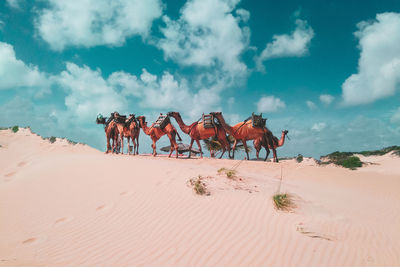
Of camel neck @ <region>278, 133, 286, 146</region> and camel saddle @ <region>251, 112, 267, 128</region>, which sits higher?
camel saddle @ <region>251, 112, 267, 128</region>

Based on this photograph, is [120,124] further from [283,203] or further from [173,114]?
[283,203]

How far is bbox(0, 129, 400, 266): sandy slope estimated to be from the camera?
3500 millimetres

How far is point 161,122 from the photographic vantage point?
1507cm

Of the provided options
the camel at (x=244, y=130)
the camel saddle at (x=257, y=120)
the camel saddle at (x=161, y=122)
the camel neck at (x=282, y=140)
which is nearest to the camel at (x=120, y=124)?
the camel saddle at (x=161, y=122)

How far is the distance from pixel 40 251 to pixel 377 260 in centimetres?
553

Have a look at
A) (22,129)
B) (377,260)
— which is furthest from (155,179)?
(22,129)

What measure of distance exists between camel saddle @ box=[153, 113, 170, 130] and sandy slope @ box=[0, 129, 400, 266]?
7.13 meters

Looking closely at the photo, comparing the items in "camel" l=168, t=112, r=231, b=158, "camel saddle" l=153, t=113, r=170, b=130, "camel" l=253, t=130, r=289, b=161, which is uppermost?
"camel saddle" l=153, t=113, r=170, b=130

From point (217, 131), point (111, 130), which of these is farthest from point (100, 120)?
point (217, 131)

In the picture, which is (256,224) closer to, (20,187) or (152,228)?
(152,228)

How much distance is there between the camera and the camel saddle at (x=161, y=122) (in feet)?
49.4

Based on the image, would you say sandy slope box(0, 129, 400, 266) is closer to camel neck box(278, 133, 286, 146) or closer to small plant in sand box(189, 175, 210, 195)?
small plant in sand box(189, 175, 210, 195)

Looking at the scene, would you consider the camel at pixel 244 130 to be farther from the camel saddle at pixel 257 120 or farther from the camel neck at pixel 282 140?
the camel neck at pixel 282 140

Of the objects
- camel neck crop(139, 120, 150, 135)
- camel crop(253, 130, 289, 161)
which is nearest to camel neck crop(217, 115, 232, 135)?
camel crop(253, 130, 289, 161)
